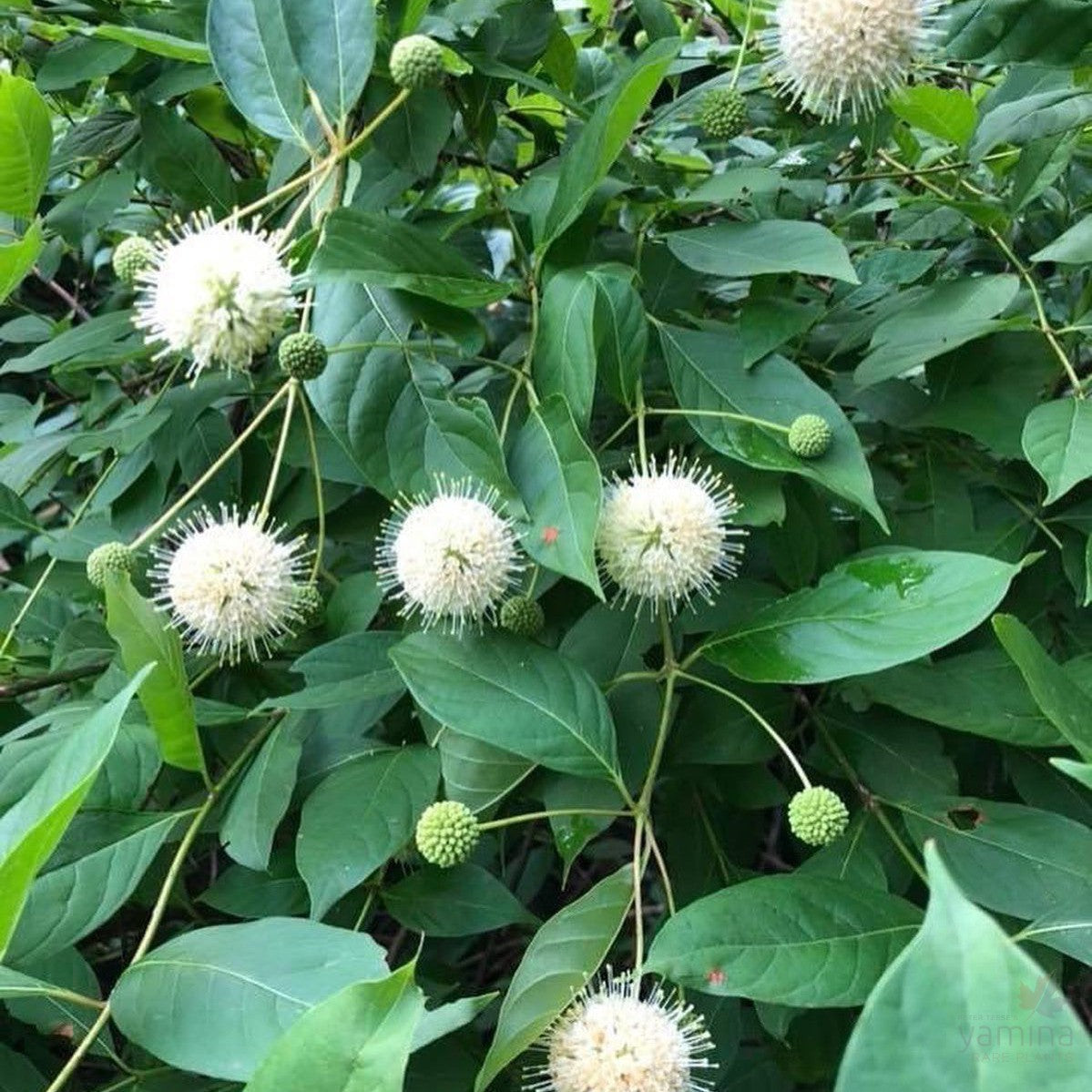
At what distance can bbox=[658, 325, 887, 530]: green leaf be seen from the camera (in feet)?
3.36

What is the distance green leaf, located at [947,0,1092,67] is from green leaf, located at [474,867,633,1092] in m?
0.86

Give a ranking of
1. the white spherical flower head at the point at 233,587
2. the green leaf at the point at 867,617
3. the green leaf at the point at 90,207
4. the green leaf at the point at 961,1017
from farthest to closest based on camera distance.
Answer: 1. the green leaf at the point at 90,207
2. the white spherical flower head at the point at 233,587
3. the green leaf at the point at 867,617
4. the green leaf at the point at 961,1017

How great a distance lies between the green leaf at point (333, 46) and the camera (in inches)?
43.3

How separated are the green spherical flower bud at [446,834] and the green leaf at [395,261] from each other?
464 millimetres

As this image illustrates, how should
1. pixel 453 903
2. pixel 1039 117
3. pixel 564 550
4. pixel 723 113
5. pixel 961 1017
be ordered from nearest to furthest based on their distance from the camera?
pixel 961 1017
pixel 564 550
pixel 453 903
pixel 1039 117
pixel 723 113

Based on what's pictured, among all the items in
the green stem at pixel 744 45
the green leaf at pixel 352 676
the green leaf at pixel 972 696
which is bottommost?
the green leaf at pixel 972 696

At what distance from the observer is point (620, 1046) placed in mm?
859

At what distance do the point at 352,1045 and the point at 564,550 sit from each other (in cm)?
46

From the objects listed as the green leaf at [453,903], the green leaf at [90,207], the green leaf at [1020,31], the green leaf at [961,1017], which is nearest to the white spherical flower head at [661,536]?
the green leaf at [453,903]

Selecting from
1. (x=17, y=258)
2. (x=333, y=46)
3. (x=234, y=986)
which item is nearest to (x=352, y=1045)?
(x=234, y=986)

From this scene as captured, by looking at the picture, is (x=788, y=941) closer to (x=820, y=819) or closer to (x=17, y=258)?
(x=820, y=819)

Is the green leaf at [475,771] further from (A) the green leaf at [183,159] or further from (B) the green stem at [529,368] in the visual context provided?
(A) the green leaf at [183,159]

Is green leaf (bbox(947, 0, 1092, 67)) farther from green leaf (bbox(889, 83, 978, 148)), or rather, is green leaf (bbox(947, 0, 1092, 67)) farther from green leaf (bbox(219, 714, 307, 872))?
green leaf (bbox(219, 714, 307, 872))

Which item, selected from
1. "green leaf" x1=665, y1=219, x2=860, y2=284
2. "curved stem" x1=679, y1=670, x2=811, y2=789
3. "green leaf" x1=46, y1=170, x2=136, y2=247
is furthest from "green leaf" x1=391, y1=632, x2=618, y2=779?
"green leaf" x1=46, y1=170, x2=136, y2=247
